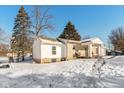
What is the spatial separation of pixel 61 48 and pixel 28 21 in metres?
2.19

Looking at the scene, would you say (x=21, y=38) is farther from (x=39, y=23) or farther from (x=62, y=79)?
(x=62, y=79)

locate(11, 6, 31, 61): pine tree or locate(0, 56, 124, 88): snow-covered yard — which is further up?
locate(11, 6, 31, 61): pine tree

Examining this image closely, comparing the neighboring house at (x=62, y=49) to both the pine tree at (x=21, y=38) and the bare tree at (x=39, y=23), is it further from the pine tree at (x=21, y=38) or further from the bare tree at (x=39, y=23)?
the pine tree at (x=21, y=38)

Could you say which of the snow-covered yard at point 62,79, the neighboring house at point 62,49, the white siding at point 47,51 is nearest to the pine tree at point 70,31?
the neighboring house at point 62,49

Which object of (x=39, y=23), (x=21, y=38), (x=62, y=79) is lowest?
(x=62, y=79)

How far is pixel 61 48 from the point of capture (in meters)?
9.63

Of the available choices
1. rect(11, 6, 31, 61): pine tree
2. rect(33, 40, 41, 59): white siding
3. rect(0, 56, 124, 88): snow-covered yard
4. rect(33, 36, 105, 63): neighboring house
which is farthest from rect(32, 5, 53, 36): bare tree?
rect(0, 56, 124, 88): snow-covered yard

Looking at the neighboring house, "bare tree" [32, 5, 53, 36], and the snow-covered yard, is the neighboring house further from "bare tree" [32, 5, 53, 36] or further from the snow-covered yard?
the snow-covered yard

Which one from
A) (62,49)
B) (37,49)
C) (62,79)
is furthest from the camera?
(62,49)

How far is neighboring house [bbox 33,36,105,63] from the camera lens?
28.7ft

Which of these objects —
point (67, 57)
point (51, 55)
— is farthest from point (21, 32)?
point (67, 57)

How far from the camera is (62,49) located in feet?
31.9

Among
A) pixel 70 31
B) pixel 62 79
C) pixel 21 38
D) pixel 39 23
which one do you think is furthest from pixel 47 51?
pixel 62 79

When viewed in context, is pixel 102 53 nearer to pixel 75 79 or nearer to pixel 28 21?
pixel 28 21
